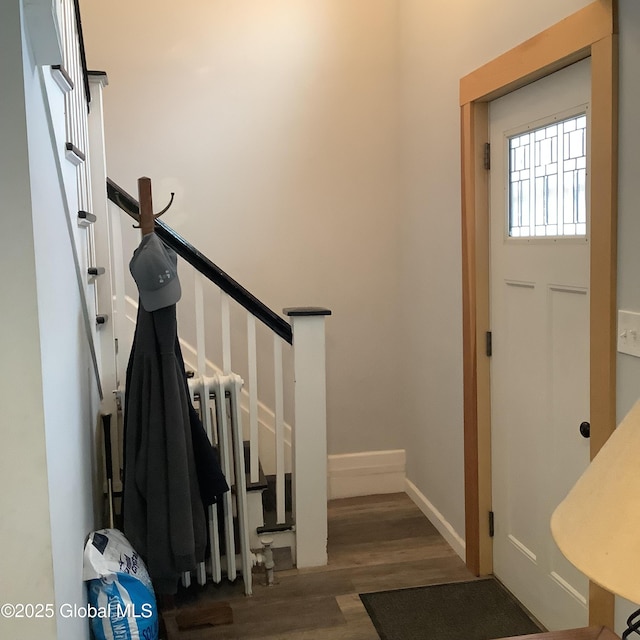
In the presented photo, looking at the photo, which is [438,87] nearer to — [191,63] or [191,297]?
[191,63]

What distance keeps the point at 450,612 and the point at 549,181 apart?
1666mm

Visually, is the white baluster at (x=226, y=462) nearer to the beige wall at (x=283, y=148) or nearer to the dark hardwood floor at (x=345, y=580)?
the dark hardwood floor at (x=345, y=580)

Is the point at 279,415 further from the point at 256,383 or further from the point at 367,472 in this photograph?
the point at 367,472

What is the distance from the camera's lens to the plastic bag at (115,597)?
1985 millimetres

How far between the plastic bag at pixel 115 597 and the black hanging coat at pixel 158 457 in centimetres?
25

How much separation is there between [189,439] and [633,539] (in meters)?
1.86

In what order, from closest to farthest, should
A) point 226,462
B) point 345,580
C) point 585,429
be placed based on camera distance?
point 585,429
point 226,462
point 345,580

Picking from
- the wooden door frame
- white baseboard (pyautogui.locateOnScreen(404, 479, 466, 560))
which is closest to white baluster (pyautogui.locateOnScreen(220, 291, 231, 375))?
the wooden door frame

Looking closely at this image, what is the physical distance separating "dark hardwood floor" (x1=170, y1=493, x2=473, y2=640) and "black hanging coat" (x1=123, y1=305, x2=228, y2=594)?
16.2 inches

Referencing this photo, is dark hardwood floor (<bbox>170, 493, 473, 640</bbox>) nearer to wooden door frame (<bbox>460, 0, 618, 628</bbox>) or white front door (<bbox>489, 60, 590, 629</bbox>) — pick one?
wooden door frame (<bbox>460, 0, 618, 628</bbox>)

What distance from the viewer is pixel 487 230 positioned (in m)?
2.80

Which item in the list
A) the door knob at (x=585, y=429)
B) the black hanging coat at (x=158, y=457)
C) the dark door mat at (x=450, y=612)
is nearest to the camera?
the door knob at (x=585, y=429)

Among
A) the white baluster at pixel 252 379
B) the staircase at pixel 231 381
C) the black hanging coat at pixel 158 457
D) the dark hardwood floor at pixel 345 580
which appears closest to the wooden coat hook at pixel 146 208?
the staircase at pixel 231 381

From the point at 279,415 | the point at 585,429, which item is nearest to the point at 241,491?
the point at 279,415
